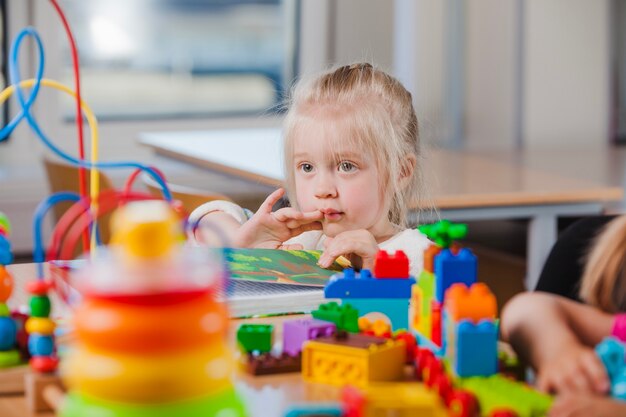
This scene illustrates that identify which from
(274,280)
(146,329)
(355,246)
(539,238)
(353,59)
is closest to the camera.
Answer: (146,329)

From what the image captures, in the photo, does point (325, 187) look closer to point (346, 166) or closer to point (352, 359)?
point (346, 166)

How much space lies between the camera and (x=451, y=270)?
0.91 meters

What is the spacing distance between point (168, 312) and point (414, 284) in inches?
18.4

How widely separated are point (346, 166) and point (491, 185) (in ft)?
3.77

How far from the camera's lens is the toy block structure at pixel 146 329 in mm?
601

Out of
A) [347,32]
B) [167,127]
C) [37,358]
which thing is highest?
[347,32]

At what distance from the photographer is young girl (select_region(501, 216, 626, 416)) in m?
0.79

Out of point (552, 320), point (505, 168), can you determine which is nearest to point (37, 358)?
point (552, 320)

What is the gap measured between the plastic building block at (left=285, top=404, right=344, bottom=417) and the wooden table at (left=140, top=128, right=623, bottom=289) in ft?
3.93

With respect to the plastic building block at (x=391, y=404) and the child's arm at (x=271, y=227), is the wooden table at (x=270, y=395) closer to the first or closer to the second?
the plastic building block at (x=391, y=404)

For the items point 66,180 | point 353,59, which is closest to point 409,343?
point 66,180

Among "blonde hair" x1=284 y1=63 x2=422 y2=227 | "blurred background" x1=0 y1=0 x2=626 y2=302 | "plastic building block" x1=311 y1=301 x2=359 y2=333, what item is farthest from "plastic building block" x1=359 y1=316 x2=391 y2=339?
"blurred background" x1=0 y1=0 x2=626 y2=302

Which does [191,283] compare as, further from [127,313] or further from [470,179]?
[470,179]

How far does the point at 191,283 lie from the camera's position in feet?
2.02
